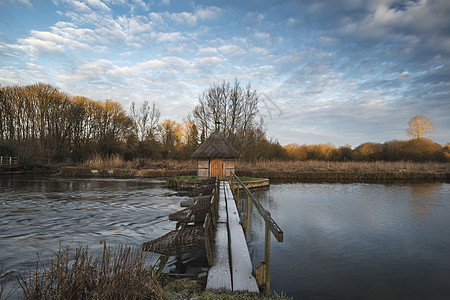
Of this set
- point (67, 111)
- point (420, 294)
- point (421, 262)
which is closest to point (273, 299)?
point (420, 294)

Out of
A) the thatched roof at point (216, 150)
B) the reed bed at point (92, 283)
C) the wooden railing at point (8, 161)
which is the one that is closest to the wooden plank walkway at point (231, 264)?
the reed bed at point (92, 283)

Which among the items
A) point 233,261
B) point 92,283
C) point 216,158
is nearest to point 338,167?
point 216,158

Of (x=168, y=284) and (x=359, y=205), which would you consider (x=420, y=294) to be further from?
(x=359, y=205)

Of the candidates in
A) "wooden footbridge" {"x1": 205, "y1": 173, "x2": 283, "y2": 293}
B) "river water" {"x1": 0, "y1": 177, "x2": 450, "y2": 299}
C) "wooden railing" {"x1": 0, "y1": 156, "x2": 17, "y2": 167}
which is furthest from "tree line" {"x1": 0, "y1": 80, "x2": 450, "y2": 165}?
"wooden footbridge" {"x1": 205, "y1": 173, "x2": 283, "y2": 293}

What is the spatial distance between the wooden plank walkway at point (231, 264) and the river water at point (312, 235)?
3.58 feet

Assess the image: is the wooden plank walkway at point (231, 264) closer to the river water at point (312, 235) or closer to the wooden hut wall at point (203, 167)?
the river water at point (312, 235)

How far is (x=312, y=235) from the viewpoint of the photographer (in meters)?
8.02

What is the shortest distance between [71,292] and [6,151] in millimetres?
34644

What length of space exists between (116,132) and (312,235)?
1360 inches

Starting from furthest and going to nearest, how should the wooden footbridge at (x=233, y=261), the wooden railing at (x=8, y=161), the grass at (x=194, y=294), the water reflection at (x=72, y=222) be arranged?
the wooden railing at (x=8, y=161), the water reflection at (x=72, y=222), the wooden footbridge at (x=233, y=261), the grass at (x=194, y=294)

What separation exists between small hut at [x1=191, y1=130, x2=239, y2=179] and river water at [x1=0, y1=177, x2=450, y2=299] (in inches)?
197

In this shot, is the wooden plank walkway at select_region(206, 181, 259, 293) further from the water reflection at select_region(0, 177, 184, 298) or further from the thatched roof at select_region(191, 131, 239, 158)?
the thatched roof at select_region(191, 131, 239, 158)

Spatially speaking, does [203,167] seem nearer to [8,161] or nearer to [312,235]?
[312,235]

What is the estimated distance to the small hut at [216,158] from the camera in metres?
17.6
